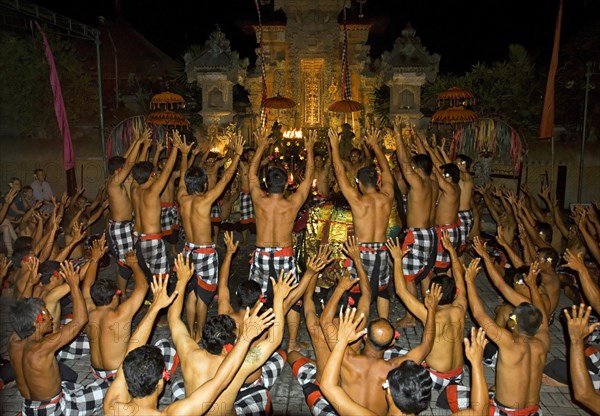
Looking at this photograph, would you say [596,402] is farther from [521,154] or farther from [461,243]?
[521,154]

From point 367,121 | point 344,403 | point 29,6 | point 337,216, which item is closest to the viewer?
point 344,403

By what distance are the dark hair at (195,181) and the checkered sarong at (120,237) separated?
5.68ft

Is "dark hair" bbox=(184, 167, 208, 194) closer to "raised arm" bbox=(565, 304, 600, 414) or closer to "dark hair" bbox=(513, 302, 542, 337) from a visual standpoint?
"dark hair" bbox=(513, 302, 542, 337)

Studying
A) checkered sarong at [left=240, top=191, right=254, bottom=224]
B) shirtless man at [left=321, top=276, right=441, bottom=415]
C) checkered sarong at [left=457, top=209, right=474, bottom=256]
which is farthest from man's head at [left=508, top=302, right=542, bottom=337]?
checkered sarong at [left=240, top=191, right=254, bottom=224]

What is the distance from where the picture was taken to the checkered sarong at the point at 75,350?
538 centimetres

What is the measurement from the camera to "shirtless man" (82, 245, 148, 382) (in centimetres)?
448

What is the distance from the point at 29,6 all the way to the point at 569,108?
1573 cm

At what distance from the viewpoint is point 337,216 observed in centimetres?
1014

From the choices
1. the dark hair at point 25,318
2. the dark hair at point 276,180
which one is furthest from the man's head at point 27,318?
the dark hair at point 276,180

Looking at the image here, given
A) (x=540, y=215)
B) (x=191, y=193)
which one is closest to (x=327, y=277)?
(x=191, y=193)

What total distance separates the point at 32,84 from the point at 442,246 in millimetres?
15648

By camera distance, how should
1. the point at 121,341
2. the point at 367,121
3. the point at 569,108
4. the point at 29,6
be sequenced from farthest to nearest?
the point at 367,121
the point at 569,108
the point at 29,6
the point at 121,341

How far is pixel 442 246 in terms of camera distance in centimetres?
700

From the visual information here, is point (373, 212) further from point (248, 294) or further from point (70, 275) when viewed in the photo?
point (70, 275)
